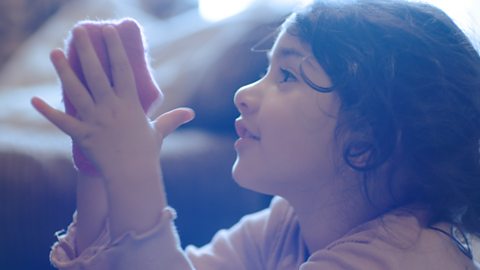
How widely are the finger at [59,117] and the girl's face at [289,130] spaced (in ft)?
0.71

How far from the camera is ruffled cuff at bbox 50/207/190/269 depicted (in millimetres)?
638

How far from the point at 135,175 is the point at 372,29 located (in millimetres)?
315

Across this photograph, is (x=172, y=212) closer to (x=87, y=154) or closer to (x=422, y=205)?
(x=87, y=154)

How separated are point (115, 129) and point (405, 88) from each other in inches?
12.7

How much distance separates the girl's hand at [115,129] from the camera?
1.99 ft

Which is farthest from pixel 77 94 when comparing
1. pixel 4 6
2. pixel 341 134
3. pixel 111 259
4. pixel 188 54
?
pixel 4 6

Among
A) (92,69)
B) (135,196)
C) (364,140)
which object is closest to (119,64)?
(92,69)

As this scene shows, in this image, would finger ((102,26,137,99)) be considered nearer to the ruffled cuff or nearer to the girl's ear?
the ruffled cuff

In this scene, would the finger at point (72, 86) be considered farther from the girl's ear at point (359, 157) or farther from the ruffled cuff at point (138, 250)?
the girl's ear at point (359, 157)

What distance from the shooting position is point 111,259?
2.15ft

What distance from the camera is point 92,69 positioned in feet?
1.98

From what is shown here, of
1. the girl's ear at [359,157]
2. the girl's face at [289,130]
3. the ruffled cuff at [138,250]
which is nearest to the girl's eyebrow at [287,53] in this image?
the girl's face at [289,130]

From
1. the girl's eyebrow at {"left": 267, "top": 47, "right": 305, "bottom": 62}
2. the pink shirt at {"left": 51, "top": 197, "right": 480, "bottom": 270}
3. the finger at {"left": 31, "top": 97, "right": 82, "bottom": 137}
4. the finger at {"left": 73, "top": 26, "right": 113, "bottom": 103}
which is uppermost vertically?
the finger at {"left": 73, "top": 26, "right": 113, "bottom": 103}

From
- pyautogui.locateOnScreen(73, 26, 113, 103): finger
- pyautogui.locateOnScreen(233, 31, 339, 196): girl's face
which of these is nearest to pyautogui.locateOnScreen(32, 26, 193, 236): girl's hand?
pyautogui.locateOnScreen(73, 26, 113, 103): finger
